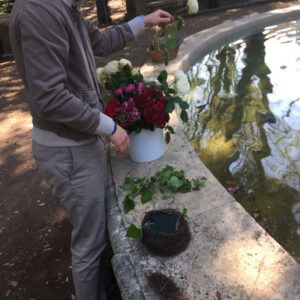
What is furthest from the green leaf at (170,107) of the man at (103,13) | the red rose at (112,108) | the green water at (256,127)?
the man at (103,13)

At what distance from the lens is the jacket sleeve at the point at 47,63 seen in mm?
1229

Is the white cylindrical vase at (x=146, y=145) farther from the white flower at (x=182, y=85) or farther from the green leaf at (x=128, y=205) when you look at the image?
the green leaf at (x=128, y=205)

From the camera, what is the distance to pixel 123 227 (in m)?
1.80

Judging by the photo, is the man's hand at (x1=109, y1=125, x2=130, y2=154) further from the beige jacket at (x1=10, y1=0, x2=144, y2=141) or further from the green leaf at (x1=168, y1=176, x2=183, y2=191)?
the green leaf at (x1=168, y1=176, x2=183, y2=191)

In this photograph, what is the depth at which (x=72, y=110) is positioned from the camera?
1.38 m

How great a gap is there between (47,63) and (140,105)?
2.68ft

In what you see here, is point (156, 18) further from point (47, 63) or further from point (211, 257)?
point (211, 257)

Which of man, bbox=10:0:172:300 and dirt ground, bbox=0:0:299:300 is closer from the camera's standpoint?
man, bbox=10:0:172:300

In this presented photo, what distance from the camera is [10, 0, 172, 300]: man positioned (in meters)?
1.26

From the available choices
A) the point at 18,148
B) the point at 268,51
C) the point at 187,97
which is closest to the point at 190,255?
the point at 187,97

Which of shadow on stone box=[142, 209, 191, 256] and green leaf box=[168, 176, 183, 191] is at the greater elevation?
shadow on stone box=[142, 209, 191, 256]

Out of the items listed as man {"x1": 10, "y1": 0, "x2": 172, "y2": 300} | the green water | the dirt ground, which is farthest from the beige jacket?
the green water

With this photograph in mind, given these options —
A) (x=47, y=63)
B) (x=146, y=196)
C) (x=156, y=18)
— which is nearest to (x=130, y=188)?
(x=146, y=196)

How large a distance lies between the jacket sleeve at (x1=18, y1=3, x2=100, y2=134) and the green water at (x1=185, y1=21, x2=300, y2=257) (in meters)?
1.49
